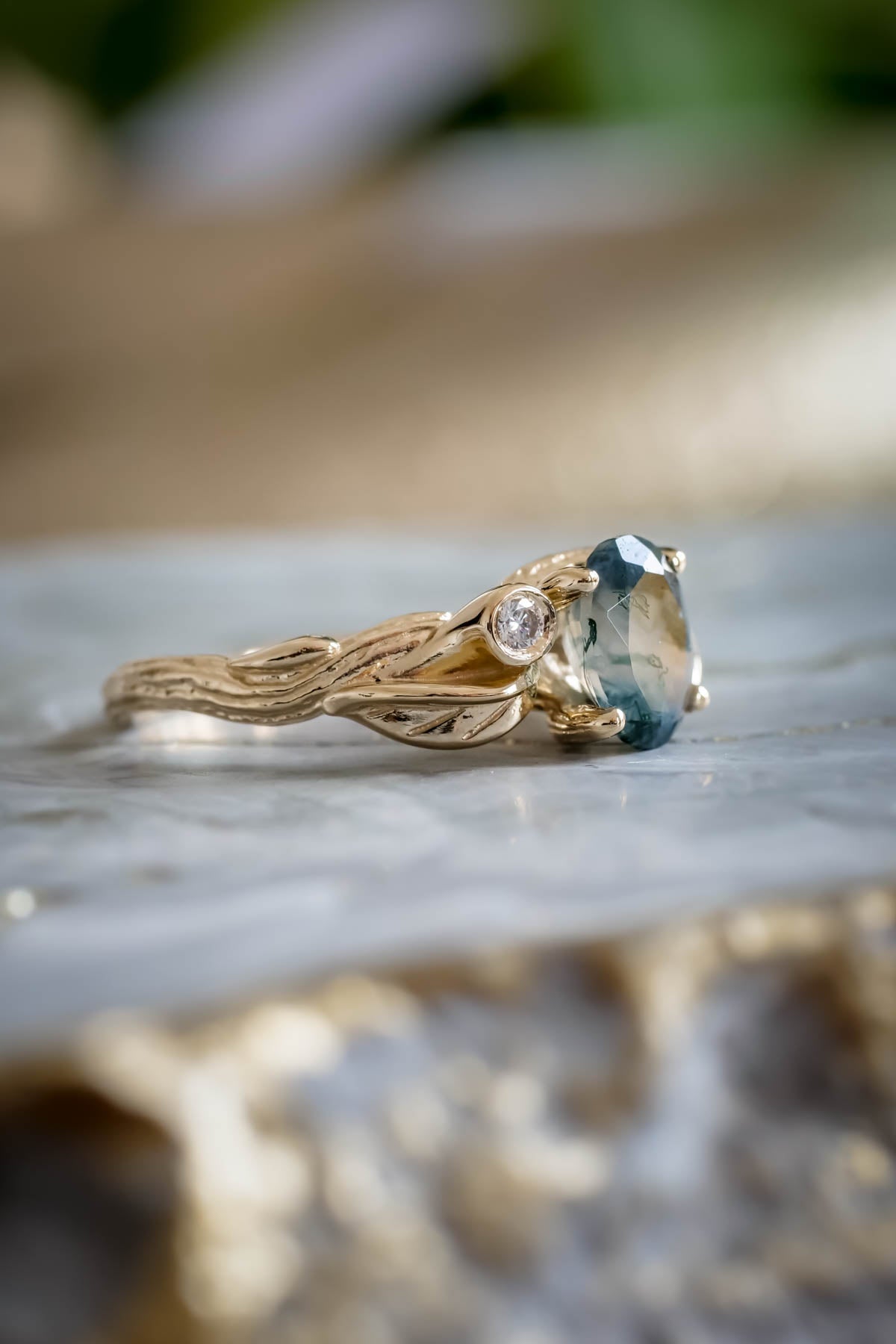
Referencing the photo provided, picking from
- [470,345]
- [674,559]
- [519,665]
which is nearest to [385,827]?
[519,665]

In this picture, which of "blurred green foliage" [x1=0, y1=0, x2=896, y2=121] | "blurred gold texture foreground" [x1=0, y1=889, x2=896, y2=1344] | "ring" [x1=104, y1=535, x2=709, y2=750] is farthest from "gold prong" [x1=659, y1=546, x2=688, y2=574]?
"blurred green foliage" [x1=0, y1=0, x2=896, y2=121]

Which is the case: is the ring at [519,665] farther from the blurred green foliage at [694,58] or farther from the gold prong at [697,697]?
the blurred green foliage at [694,58]

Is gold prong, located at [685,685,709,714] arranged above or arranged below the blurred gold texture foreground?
above

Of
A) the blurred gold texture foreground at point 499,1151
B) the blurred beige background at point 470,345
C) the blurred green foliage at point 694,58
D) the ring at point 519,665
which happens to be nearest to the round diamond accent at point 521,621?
the ring at point 519,665

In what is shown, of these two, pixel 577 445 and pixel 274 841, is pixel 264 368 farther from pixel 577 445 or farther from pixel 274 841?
pixel 274 841

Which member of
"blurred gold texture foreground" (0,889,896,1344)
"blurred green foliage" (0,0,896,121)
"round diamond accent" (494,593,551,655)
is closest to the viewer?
"blurred gold texture foreground" (0,889,896,1344)

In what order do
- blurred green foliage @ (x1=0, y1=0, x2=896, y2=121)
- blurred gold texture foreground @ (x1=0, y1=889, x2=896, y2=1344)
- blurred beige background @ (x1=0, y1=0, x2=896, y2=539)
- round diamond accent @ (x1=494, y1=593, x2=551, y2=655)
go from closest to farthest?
blurred gold texture foreground @ (x1=0, y1=889, x2=896, y2=1344) → round diamond accent @ (x1=494, y1=593, x2=551, y2=655) → blurred beige background @ (x1=0, y1=0, x2=896, y2=539) → blurred green foliage @ (x1=0, y1=0, x2=896, y2=121)

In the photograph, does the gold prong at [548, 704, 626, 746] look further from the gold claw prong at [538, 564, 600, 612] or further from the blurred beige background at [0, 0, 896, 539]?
the blurred beige background at [0, 0, 896, 539]

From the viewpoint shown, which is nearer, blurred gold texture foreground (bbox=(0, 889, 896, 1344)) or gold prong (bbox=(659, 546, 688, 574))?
blurred gold texture foreground (bbox=(0, 889, 896, 1344))

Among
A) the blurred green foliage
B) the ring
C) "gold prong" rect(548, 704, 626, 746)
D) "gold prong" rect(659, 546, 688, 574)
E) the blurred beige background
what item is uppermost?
the blurred green foliage
